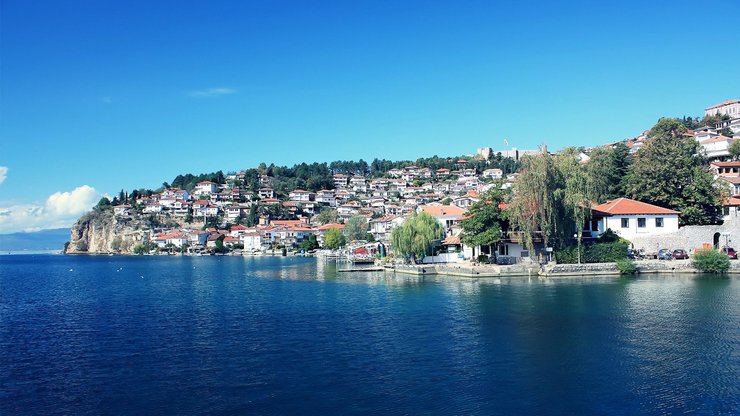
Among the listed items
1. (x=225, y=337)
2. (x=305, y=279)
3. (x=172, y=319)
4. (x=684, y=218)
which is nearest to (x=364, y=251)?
(x=305, y=279)

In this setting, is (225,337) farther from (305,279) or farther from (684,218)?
(684,218)

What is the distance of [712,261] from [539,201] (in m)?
12.8

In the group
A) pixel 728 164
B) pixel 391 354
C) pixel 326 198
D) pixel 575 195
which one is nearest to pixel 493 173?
pixel 326 198

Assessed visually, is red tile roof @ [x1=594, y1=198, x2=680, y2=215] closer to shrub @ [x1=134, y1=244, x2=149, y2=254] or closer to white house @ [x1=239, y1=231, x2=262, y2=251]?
white house @ [x1=239, y1=231, x2=262, y2=251]

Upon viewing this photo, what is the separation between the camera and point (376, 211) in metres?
129

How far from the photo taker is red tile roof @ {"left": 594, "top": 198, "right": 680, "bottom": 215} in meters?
44.3

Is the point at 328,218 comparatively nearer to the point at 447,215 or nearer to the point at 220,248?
the point at 220,248

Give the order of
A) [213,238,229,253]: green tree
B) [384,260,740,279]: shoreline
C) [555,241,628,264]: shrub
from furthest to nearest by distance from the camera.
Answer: [213,238,229,253]: green tree < [555,241,628,264]: shrub < [384,260,740,279]: shoreline

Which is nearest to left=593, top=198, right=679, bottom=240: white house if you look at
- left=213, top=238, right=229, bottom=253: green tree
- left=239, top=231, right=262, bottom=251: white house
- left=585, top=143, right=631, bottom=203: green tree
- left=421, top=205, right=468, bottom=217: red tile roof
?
left=585, top=143, right=631, bottom=203: green tree

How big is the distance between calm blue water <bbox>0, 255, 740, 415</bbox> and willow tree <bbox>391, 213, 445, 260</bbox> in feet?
49.6

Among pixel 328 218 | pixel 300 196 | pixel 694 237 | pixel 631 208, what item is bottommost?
pixel 694 237

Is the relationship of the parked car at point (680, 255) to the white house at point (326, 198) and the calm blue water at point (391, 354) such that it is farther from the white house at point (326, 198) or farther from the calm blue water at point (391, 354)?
the white house at point (326, 198)

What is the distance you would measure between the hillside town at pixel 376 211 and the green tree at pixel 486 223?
0.85m

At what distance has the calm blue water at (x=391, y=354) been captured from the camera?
1433 centimetres
